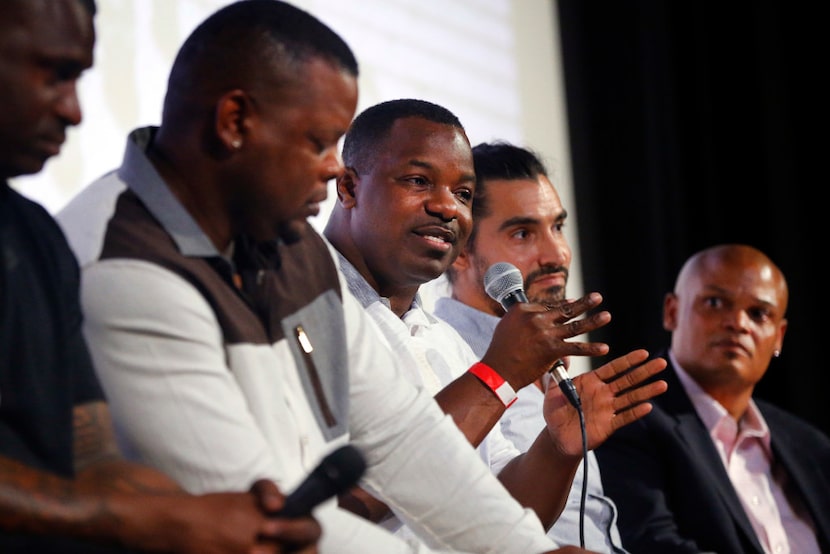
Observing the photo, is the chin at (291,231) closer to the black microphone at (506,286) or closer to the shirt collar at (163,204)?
the shirt collar at (163,204)

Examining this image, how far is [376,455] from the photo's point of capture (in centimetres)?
154

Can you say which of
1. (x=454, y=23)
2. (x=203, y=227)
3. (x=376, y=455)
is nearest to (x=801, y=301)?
(x=454, y=23)

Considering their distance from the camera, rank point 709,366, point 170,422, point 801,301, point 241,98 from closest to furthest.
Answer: point 170,422, point 241,98, point 709,366, point 801,301

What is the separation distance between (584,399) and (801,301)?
288cm

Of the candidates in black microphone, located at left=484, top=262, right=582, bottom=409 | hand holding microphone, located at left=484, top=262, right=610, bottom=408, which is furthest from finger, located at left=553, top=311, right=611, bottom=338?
black microphone, located at left=484, top=262, right=582, bottom=409

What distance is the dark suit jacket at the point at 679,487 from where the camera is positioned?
2.93 m

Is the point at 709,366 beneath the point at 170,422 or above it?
beneath

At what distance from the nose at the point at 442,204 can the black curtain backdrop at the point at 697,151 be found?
7.81 ft

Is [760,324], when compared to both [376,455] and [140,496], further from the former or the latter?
[140,496]

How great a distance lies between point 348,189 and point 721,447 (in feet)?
5.79

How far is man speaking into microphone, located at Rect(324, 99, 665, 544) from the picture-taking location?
1904mm

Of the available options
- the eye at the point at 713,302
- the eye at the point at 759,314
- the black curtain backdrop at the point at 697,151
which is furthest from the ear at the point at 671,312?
the black curtain backdrop at the point at 697,151

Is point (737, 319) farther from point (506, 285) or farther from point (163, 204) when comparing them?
point (163, 204)

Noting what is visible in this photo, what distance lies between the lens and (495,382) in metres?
1.91
